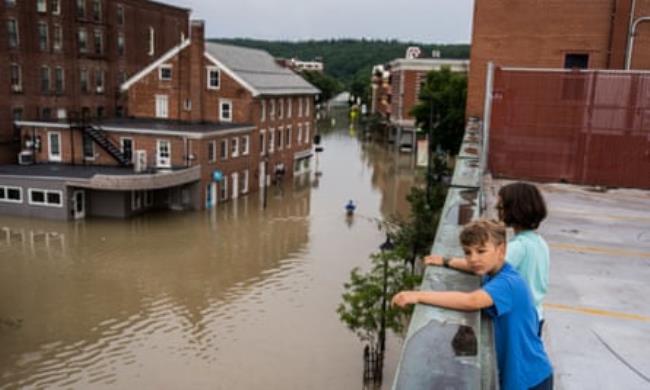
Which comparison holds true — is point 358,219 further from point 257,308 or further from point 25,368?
point 25,368

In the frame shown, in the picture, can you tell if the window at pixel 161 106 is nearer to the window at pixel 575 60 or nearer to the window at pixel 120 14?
the window at pixel 120 14

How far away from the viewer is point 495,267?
10.5 feet

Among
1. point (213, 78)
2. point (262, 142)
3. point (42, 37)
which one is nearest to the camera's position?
point (213, 78)

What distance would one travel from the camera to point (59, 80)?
1506 inches

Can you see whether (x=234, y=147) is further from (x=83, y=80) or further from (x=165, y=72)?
(x=83, y=80)

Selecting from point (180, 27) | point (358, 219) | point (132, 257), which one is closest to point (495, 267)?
point (132, 257)

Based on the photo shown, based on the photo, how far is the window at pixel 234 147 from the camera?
33.2m

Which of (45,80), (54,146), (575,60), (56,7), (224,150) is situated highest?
(56,7)

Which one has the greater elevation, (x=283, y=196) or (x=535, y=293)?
(x=535, y=293)

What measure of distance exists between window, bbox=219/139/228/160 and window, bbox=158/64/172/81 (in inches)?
251

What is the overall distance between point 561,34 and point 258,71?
24154 millimetres

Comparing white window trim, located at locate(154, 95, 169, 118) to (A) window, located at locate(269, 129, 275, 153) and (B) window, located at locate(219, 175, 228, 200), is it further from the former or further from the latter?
(B) window, located at locate(219, 175, 228, 200)

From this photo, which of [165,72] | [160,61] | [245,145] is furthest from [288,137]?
[160,61]

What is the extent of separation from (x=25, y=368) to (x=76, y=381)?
5.09ft
